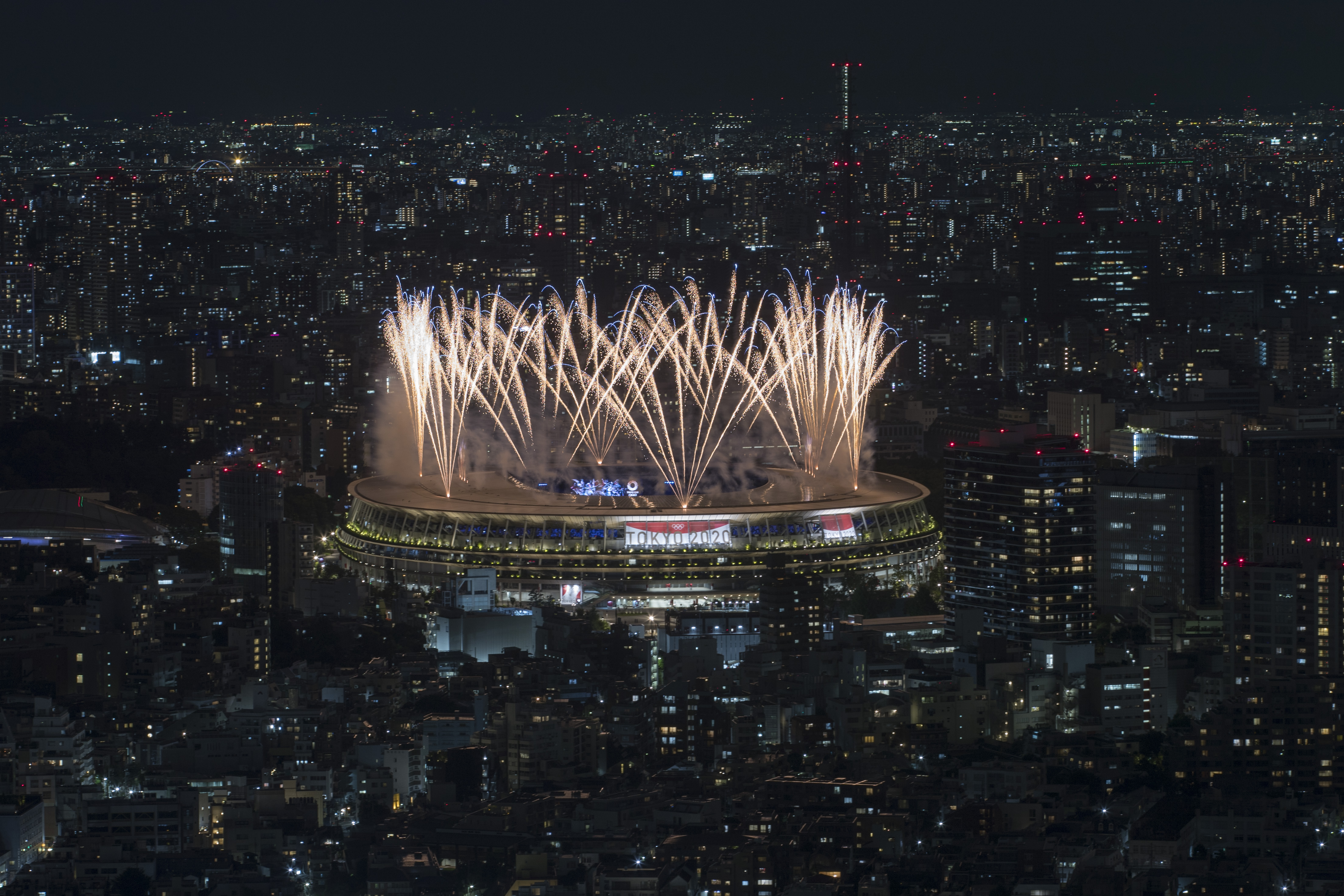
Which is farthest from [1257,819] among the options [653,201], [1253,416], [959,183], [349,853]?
[959,183]

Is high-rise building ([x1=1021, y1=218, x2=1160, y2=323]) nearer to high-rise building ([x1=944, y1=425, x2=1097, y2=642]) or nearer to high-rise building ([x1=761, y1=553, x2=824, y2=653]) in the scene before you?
high-rise building ([x1=944, y1=425, x2=1097, y2=642])

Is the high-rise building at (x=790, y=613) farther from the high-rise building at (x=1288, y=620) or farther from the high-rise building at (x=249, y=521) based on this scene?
the high-rise building at (x=249, y=521)

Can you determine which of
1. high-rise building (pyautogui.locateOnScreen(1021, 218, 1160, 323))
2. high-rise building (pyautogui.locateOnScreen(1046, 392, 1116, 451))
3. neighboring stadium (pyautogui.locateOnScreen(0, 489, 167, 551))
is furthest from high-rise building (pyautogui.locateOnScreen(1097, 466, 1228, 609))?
high-rise building (pyautogui.locateOnScreen(1021, 218, 1160, 323))

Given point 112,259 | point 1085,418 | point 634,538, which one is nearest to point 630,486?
point 634,538

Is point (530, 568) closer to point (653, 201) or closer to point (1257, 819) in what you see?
point (1257, 819)

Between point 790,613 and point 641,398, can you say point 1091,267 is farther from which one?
point 790,613

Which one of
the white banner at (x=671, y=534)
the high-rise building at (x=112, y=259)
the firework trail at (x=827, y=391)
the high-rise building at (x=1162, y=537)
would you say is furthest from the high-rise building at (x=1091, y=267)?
the white banner at (x=671, y=534)
